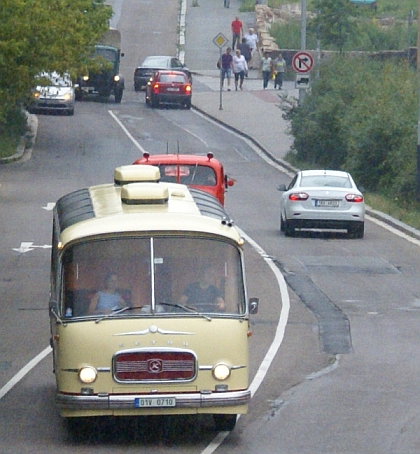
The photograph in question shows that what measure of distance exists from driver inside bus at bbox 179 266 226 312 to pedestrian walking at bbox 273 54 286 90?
1969 inches

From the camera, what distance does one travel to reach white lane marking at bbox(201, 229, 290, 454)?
1060 cm

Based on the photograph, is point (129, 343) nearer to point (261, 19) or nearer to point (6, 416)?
point (6, 416)

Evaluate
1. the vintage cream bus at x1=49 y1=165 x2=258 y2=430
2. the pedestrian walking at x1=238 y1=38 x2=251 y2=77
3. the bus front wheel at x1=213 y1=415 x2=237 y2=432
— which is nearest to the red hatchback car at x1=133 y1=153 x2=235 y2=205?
the vintage cream bus at x1=49 y1=165 x2=258 y2=430

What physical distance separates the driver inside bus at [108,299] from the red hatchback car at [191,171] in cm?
1226

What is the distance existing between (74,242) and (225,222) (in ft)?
4.69

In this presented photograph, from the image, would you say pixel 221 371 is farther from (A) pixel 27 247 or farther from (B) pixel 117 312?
(A) pixel 27 247

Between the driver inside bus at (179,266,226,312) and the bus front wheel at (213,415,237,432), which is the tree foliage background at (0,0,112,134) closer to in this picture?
the driver inside bus at (179,266,226,312)

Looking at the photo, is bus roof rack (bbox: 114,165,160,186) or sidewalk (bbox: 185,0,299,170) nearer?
bus roof rack (bbox: 114,165,160,186)


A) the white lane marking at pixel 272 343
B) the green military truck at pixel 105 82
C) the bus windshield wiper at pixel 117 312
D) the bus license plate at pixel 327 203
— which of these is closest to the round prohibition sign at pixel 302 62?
the green military truck at pixel 105 82

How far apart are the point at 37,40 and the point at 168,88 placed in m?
21.0

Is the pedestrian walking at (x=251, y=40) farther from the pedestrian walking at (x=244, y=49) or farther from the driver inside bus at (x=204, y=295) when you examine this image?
the driver inside bus at (x=204, y=295)

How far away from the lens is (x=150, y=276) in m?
10.6

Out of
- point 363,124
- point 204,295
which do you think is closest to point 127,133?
point 363,124

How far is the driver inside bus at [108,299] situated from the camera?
10.5 metres
